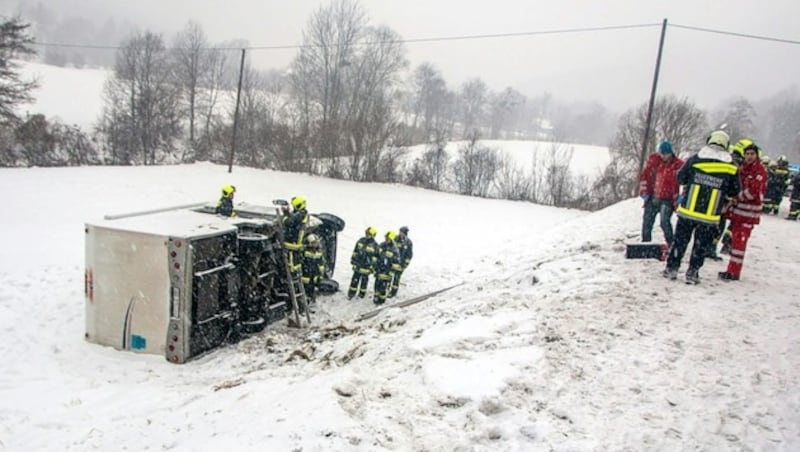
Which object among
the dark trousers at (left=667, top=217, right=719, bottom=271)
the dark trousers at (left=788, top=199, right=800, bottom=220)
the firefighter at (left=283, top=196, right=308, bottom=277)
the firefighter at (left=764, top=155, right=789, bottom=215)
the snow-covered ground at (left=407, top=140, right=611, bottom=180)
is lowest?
the firefighter at (left=283, top=196, right=308, bottom=277)

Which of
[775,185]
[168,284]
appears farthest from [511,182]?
[168,284]

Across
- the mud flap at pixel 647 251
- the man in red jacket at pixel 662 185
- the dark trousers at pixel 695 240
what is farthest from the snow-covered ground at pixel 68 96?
the dark trousers at pixel 695 240

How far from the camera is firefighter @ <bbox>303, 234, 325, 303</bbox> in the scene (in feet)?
29.7

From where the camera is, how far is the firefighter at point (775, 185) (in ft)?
50.1

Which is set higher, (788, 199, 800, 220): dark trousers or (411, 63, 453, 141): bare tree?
(411, 63, 453, 141): bare tree

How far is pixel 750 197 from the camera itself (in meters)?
7.10

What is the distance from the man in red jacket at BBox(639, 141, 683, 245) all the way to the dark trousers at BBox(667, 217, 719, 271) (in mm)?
1579

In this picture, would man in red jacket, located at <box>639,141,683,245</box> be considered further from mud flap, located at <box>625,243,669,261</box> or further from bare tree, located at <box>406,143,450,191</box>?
bare tree, located at <box>406,143,450,191</box>

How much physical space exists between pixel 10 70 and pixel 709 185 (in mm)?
37221

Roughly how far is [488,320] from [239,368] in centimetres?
298

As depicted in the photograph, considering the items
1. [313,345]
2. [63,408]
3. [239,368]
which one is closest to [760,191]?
[313,345]

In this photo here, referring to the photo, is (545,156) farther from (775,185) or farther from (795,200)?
A: (795,200)

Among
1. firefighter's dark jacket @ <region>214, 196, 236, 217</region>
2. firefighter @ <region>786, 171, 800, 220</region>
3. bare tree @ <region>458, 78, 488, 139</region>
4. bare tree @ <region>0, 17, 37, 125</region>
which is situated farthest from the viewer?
bare tree @ <region>458, 78, 488, 139</region>

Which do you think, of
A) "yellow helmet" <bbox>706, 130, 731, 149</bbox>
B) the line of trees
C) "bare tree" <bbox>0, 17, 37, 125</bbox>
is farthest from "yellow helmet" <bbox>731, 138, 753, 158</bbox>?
"bare tree" <bbox>0, 17, 37, 125</bbox>
